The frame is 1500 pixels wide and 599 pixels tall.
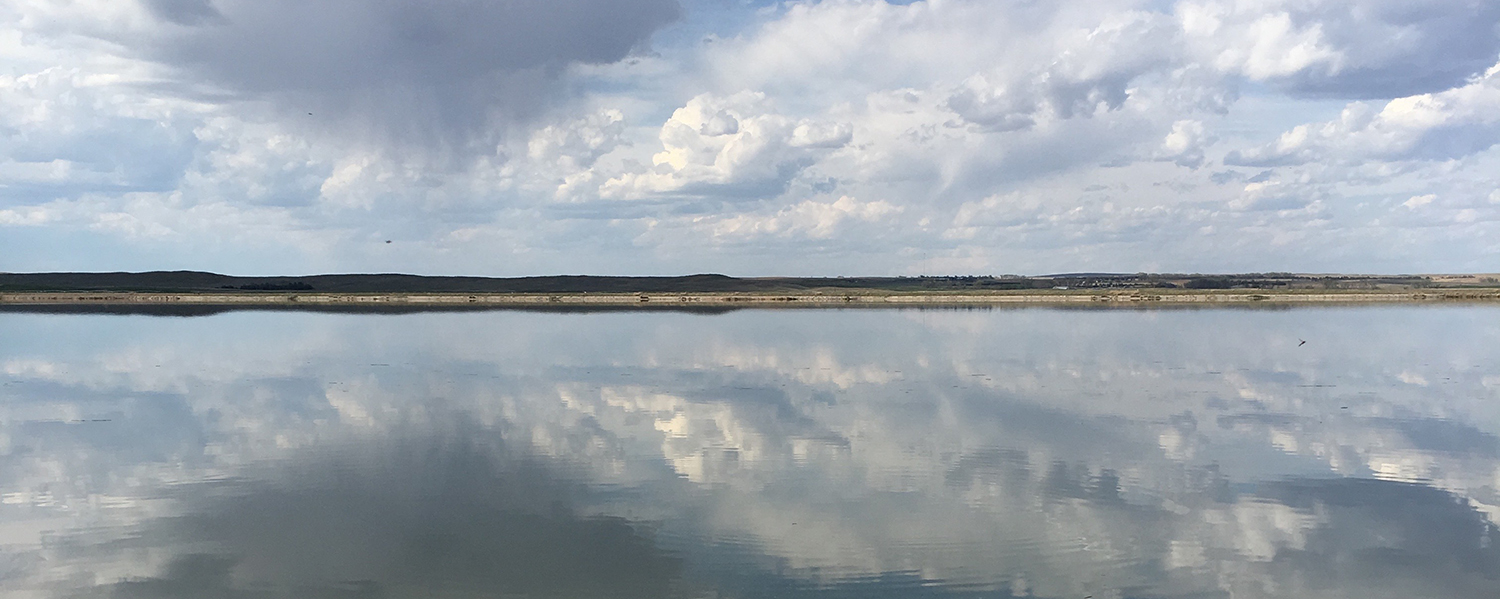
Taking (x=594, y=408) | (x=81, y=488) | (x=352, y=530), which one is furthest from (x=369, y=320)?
(x=352, y=530)

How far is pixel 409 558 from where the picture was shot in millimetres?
11734

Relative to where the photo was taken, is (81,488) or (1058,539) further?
(81,488)

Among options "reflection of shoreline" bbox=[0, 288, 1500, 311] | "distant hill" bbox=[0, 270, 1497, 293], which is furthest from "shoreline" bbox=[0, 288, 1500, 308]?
"distant hill" bbox=[0, 270, 1497, 293]

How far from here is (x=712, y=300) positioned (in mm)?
107000

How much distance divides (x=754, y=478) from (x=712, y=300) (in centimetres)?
9119

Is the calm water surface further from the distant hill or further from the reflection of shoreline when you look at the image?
the distant hill

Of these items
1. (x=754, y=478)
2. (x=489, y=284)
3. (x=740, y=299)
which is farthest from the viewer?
(x=489, y=284)

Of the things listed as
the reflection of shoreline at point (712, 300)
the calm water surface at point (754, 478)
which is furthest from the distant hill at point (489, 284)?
the calm water surface at point (754, 478)

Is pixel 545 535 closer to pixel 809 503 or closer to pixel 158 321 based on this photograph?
pixel 809 503

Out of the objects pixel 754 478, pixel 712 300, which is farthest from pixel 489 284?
pixel 754 478

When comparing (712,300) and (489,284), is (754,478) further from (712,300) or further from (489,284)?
(489,284)

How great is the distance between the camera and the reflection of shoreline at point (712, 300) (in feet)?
312

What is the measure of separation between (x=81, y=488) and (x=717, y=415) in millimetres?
12668

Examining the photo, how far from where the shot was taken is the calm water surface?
1129cm
